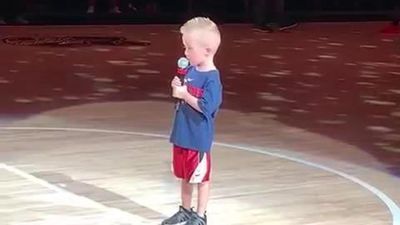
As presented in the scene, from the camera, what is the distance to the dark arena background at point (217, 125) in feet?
13.5

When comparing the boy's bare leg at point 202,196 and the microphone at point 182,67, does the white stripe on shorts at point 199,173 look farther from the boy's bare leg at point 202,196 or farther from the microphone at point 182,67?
the microphone at point 182,67

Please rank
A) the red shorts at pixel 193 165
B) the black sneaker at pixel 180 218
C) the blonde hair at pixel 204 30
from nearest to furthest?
1. the blonde hair at pixel 204 30
2. the red shorts at pixel 193 165
3. the black sneaker at pixel 180 218

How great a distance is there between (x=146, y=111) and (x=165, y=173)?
86.5 inches

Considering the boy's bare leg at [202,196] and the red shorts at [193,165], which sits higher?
the red shorts at [193,165]

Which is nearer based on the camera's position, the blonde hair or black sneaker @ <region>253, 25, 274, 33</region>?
the blonde hair

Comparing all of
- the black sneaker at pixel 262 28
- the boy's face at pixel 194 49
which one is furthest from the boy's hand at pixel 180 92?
the black sneaker at pixel 262 28

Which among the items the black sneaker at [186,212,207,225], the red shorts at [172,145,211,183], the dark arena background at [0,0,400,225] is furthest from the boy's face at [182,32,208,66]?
the dark arena background at [0,0,400,225]

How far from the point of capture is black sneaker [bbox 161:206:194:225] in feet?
11.9

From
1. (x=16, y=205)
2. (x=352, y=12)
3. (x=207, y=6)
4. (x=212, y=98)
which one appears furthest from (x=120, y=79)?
(x=352, y=12)

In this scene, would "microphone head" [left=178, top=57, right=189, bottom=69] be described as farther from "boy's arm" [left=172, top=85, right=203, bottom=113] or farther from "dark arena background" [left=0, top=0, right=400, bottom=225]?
"dark arena background" [left=0, top=0, right=400, bottom=225]

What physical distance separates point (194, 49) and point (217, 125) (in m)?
2.95

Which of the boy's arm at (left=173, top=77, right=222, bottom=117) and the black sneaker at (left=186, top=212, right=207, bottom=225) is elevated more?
the boy's arm at (left=173, top=77, right=222, bottom=117)

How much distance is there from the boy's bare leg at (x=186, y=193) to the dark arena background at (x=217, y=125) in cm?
22

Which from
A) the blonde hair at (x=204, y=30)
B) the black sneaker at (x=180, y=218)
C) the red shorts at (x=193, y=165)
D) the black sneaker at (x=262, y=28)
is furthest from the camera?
the black sneaker at (x=262, y=28)
